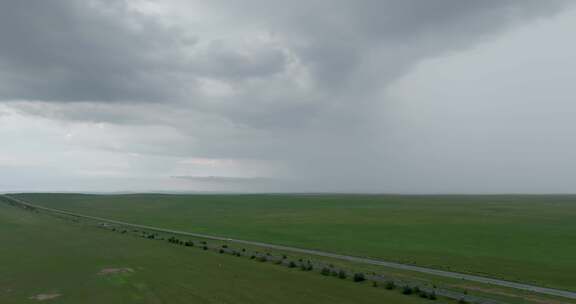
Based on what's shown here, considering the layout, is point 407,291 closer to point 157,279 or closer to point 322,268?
point 322,268

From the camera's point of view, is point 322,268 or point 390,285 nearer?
point 390,285

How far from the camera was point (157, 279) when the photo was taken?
101ft

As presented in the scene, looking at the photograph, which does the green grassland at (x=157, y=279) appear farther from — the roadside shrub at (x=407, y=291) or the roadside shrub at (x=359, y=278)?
the roadside shrub at (x=359, y=278)

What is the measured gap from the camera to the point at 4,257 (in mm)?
40438

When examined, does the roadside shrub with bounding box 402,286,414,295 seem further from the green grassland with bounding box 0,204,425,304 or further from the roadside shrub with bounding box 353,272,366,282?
the roadside shrub with bounding box 353,272,366,282

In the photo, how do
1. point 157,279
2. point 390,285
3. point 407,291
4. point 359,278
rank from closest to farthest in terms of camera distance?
point 407,291
point 390,285
point 157,279
point 359,278

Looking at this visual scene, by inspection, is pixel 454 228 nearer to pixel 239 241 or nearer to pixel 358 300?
pixel 239 241

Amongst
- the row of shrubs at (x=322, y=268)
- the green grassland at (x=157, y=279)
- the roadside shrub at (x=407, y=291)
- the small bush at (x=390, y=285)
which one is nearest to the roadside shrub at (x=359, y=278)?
the row of shrubs at (x=322, y=268)

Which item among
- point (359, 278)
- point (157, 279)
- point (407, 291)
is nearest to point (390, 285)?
point (407, 291)

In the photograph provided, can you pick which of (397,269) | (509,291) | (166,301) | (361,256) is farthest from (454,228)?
(166,301)

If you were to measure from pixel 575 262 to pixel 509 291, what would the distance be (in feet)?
66.3

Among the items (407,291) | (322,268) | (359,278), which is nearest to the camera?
(407,291)

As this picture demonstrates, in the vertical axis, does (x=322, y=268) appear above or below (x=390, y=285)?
below

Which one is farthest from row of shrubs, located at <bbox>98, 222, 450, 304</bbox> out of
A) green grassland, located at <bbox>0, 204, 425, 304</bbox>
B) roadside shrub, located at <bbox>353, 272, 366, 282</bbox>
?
green grassland, located at <bbox>0, 204, 425, 304</bbox>
